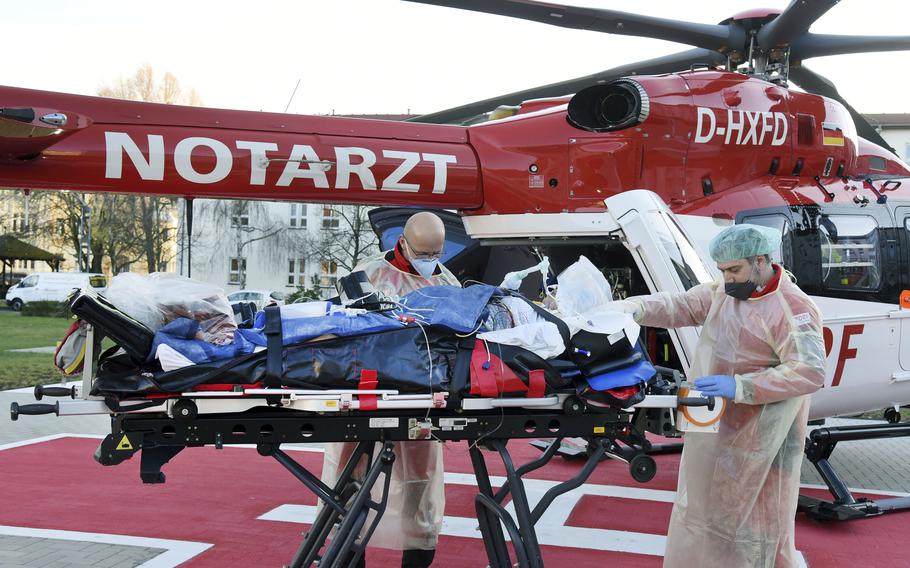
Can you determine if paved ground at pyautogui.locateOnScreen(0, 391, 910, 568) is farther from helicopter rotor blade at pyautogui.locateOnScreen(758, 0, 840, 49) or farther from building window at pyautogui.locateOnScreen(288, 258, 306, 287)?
building window at pyautogui.locateOnScreen(288, 258, 306, 287)

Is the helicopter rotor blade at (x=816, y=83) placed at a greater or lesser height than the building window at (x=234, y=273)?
greater

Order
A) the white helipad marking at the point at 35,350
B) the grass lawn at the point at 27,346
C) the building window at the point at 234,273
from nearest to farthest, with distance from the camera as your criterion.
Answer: the grass lawn at the point at 27,346 < the white helipad marking at the point at 35,350 < the building window at the point at 234,273

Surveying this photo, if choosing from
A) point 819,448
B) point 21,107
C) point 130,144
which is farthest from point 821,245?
point 21,107

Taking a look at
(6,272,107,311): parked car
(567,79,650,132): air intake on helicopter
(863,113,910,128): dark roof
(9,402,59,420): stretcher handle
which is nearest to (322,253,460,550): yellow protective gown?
(9,402,59,420): stretcher handle

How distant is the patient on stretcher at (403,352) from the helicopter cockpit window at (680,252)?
1.99 metres

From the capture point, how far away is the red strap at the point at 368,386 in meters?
3.26

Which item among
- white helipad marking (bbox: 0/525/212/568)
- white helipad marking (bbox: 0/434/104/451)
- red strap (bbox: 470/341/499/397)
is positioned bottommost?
white helipad marking (bbox: 0/434/104/451)

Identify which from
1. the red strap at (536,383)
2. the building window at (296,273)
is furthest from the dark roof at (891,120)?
the red strap at (536,383)

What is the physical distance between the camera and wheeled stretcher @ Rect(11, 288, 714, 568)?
3178mm

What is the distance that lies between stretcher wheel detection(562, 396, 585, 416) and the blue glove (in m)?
0.69

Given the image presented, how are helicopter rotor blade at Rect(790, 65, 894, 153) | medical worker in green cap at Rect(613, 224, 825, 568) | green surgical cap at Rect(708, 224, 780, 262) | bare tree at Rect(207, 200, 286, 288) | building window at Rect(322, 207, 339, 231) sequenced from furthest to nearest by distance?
1. building window at Rect(322, 207, 339, 231)
2. bare tree at Rect(207, 200, 286, 288)
3. helicopter rotor blade at Rect(790, 65, 894, 153)
4. green surgical cap at Rect(708, 224, 780, 262)
5. medical worker in green cap at Rect(613, 224, 825, 568)

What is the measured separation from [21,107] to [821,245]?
5.73 metres

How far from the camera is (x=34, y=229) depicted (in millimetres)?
42906

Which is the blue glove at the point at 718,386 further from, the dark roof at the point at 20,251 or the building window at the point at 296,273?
the dark roof at the point at 20,251
